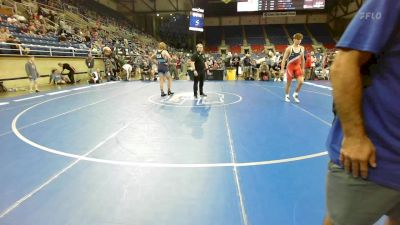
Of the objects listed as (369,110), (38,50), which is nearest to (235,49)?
(38,50)

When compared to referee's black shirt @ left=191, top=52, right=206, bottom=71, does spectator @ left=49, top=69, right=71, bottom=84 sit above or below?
below

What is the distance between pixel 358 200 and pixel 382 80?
497 millimetres

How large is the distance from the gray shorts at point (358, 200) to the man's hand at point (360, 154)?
49 millimetres

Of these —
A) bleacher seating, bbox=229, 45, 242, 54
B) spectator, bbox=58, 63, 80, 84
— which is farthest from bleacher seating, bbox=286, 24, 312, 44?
spectator, bbox=58, 63, 80, 84

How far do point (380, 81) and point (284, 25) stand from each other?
41758 millimetres

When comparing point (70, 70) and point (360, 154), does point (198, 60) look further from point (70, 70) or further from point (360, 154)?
point (70, 70)

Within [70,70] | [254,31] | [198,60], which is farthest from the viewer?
[254,31]

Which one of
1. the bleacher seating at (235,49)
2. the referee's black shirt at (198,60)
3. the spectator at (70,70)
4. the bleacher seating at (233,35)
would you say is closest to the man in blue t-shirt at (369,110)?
the referee's black shirt at (198,60)

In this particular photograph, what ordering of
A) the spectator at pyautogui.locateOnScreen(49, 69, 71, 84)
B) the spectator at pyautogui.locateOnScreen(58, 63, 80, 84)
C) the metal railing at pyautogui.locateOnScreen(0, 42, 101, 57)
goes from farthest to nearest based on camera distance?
the spectator at pyautogui.locateOnScreen(58, 63, 80, 84) < the spectator at pyautogui.locateOnScreen(49, 69, 71, 84) < the metal railing at pyautogui.locateOnScreen(0, 42, 101, 57)

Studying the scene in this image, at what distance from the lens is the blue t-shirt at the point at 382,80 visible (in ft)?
3.10

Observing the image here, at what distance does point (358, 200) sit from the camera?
3.53 ft

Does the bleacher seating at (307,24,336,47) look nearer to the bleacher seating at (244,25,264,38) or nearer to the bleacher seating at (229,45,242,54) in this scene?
the bleacher seating at (244,25,264,38)

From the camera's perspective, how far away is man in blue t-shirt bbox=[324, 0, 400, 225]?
960 mm

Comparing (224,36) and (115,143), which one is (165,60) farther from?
(224,36)
